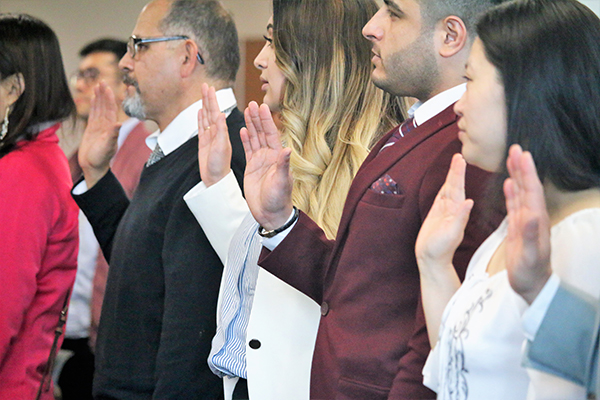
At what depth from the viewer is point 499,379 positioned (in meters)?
1.06

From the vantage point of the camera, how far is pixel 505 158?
1.10m

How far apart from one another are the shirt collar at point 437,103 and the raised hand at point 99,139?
1410 mm

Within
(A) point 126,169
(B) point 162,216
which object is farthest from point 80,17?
(B) point 162,216

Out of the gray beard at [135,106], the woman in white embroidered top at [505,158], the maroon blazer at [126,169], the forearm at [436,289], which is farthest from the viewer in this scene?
the maroon blazer at [126,169]

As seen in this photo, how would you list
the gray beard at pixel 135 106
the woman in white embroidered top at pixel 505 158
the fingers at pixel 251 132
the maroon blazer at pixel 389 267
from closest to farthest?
1. the woman in white embroidered top at pixel 505 158
2. the maroon blazer at pixel 389 267
3. the fingers at pixel 251 132
4. the gray beard at pixel 135 106

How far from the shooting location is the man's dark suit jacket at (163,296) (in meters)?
1.85

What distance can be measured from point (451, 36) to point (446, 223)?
0.45 meters

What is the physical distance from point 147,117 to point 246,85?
126 inches

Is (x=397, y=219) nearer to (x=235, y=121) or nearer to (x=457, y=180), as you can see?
(x=457, y=180)

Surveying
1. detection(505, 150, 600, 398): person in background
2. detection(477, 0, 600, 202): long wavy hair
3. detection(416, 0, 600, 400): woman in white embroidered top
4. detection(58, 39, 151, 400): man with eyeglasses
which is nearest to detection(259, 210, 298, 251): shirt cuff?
detection(416, 0, 600, 400): woman in white embroidered top

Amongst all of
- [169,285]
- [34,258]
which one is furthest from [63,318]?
[169,285]

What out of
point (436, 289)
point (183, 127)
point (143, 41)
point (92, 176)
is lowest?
point (92, 176)

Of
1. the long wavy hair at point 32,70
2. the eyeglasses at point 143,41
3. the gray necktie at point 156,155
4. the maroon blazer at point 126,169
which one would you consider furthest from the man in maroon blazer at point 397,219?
the maroon blazer at point 126,169

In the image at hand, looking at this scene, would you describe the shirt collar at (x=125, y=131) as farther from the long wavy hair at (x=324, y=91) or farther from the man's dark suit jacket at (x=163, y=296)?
the long wavy hair at (x=324, y=91)
